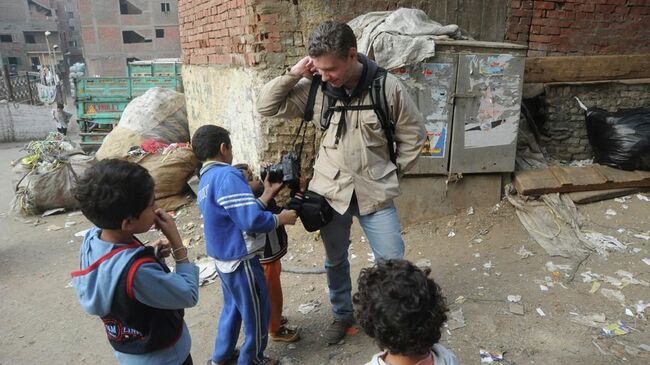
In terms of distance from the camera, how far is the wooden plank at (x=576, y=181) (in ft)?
13.8

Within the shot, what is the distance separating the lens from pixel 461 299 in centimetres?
316

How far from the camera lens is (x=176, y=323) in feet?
5.46

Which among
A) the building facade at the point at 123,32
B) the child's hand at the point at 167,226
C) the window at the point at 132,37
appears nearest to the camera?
the child's hand at the point at 167,226

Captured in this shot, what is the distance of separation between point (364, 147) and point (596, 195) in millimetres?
3058

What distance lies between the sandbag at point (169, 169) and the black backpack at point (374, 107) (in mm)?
3487

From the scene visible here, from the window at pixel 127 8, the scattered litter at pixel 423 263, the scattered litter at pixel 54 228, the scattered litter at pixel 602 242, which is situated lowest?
the scattered litter at pixel 54 228

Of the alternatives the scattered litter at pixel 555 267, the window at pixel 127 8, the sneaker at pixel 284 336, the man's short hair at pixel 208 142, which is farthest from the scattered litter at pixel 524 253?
the window at pixel 127 8

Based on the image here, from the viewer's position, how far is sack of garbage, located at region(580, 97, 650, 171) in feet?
13.6

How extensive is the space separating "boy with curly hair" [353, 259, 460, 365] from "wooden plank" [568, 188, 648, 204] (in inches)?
138

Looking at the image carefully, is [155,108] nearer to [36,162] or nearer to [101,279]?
[36,162]

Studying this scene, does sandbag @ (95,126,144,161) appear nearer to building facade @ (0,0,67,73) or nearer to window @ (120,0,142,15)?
window @ (120,0,142,15)

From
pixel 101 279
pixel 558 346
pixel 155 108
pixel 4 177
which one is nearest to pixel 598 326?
pixel 558 346

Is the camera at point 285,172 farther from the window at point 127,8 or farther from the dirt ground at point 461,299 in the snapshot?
the window at point 127,8

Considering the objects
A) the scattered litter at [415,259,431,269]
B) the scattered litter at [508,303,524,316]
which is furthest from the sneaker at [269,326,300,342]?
the scattered litter at [508,303,524,316]
